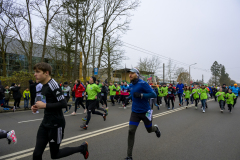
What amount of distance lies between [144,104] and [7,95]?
35.7ft

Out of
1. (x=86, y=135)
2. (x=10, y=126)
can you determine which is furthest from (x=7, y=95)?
(x=86, y=135)

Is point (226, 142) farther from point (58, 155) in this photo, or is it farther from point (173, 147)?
point (58, 155)

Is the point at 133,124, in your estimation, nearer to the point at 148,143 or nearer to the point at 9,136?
the point at 148,143

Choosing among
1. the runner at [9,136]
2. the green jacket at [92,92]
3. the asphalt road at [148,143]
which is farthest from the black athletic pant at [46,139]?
the green jacket at [92,92]

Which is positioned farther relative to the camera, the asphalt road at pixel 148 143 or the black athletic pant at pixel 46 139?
the asphalt road at pixel 148 143

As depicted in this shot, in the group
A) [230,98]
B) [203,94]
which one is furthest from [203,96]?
[230,98]

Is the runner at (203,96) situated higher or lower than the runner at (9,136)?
higher

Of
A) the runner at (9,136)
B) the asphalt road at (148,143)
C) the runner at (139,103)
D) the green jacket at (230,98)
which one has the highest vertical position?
the runner at (139,103)

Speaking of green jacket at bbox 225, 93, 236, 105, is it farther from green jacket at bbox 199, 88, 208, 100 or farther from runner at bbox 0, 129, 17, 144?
runner at bbox 0, 129, 17, 144

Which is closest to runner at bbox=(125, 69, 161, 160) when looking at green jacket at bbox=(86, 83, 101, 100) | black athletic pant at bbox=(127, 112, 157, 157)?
black athletic pant at bbox=(127, 112, 157, 157)

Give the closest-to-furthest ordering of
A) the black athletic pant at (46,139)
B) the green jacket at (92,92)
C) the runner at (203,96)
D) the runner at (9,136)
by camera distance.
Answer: the black athletic pant at (46,139), the runner at (9,136), the green jacket at (92,92), the runner at (203,96)

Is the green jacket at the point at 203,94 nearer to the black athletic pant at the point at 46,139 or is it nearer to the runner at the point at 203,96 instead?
the runner at the point at 203,96

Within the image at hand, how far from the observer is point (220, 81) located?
84500mm

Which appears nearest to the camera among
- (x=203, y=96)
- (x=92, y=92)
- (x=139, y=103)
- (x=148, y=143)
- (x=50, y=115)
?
(x=50, y=115)
